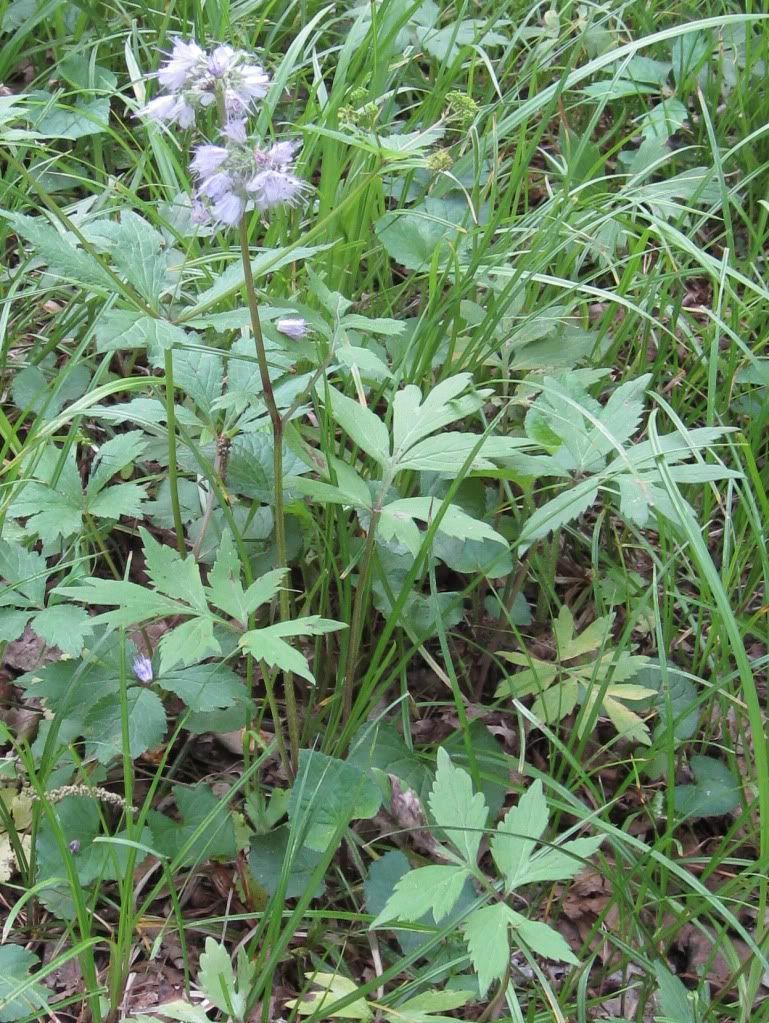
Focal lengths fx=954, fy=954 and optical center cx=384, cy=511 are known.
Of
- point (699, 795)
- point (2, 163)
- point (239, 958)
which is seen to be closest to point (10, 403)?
point (2, 163)

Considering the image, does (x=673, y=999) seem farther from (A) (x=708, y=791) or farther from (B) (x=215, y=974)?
(B) (x=215, y=974)

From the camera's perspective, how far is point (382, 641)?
58.1 inches

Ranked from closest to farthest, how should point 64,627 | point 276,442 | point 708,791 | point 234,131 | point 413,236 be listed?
point 234,131
point 276,442
point 64,627
point 708,791
point 413,236

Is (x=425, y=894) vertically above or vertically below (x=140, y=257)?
below

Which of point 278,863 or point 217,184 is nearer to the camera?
point 217,184

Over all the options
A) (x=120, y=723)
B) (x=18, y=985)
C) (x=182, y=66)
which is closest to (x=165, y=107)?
(x=182, y=66)

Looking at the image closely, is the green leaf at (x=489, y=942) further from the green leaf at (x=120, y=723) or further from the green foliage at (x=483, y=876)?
the green leaf at (x=120, y=723)

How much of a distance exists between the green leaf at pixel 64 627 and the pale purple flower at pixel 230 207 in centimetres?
62

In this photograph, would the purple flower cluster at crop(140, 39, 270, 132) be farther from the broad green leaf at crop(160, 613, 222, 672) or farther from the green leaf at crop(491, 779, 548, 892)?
the green leaf at crop(491, 779, 548, 892)

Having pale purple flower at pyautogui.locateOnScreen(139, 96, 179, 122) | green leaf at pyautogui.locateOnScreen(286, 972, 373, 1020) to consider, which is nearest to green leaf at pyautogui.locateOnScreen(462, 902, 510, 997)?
green leaf at pyautogui.locateOnScreen(286, 972, 373, 1020)

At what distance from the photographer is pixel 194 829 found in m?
1.46

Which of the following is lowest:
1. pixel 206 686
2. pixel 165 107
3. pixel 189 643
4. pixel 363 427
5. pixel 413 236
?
pixel 206 686

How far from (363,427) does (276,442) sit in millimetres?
215

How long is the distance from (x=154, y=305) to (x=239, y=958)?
0.88 m
